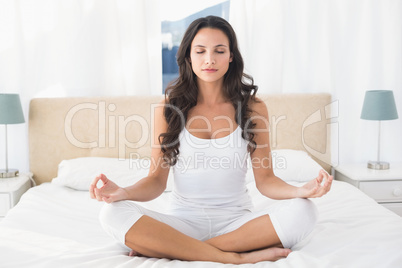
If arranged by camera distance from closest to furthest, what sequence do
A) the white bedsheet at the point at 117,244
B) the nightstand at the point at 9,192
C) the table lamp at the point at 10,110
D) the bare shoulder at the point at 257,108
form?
the white bedsheet at the point at 117,244
the bare shoulder at the point at 257,108
the nightstand at the point at 9,192
the table lamp at the point at 10,110

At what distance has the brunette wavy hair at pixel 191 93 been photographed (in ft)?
6.23

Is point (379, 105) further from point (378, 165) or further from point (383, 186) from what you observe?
point (383, 186)

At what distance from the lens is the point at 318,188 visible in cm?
155

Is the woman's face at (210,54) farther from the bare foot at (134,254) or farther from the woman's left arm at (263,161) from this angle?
the bare foot at (134,254)

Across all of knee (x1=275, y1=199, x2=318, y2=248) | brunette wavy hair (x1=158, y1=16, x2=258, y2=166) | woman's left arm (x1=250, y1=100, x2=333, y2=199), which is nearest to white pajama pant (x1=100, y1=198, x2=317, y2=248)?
knee (x1=275, y1=199, x2=318, y2=248)

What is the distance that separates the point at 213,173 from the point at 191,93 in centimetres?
40

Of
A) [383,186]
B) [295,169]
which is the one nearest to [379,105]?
A: [383,186]

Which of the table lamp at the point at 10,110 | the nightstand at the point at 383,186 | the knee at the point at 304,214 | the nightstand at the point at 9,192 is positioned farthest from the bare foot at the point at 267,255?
the table lamp at the point at 10,110

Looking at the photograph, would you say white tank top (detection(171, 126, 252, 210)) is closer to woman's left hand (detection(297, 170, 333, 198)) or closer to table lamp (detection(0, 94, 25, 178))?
woman's left hand (detection(297, 170, 333, 198))

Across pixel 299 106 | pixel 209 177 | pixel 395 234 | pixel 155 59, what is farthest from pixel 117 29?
pixel 395 234

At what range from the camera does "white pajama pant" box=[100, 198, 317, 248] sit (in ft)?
5.14

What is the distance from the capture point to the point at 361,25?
3.08 m

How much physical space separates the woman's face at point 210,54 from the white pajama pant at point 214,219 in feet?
1.86

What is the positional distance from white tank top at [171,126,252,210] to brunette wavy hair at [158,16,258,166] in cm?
6
